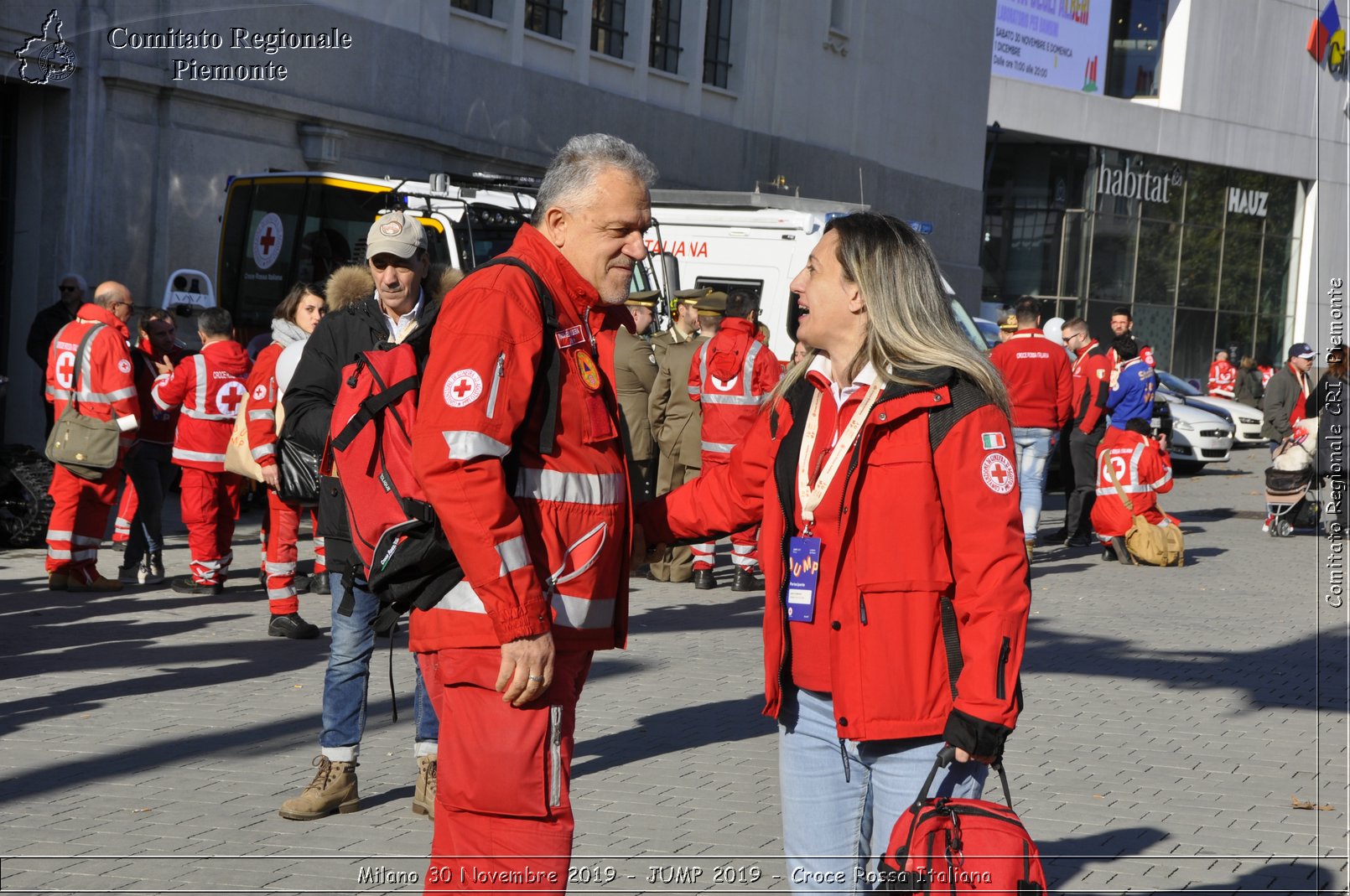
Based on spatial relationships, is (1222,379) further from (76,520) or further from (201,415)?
(76,520)

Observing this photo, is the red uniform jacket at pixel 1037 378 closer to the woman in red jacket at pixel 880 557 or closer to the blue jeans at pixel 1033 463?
the blue jeans at pixel 1033 463

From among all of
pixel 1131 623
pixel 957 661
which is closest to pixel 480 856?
pixel 957 661

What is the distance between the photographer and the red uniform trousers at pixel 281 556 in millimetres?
9055

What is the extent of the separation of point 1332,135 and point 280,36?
45.2m

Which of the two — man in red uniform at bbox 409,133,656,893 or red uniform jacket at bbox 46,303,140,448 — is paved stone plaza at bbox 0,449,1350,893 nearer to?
red uniform jacket at bbox 46,303,140,448

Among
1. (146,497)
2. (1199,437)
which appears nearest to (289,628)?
(146,497)

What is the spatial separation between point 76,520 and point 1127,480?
9132 millimetres

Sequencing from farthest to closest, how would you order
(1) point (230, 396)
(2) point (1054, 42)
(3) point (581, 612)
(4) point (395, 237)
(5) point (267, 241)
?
(2) point (1054, 42) → (5) point (267, 241) → (1) point (230, 396) → (4) point (395, 237) → (3) point (581, 612)

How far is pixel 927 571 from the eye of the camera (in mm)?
3510

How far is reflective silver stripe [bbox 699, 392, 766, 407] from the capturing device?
11.5 m

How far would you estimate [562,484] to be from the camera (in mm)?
3529

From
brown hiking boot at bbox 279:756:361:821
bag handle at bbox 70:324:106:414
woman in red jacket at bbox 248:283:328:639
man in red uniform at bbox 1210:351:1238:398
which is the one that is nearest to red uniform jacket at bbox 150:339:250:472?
bag handle at bbox 70:324:106:414

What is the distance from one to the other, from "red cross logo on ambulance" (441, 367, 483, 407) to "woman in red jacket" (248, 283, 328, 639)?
5.55m

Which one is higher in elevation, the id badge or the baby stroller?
the id badge
